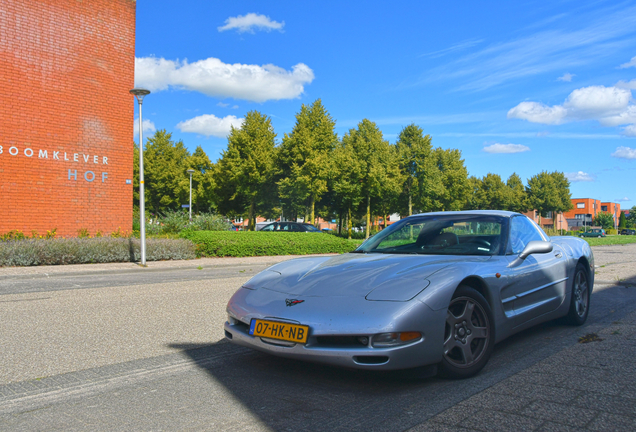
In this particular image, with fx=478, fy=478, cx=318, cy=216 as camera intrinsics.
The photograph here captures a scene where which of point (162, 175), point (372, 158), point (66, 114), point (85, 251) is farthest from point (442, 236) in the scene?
point (162, 175)

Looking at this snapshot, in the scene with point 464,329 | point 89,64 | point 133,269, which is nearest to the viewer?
point 464,329

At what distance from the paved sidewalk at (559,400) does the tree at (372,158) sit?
30.2 m

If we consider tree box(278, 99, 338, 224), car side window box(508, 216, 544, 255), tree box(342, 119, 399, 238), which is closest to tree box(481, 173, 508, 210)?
tree box(342, 119, 399, 238)

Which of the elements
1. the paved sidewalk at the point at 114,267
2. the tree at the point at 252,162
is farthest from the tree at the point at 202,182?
the paved sidewalk at the point at 114,267

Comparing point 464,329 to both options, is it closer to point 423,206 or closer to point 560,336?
point 560,336

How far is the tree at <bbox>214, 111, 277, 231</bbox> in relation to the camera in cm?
3625

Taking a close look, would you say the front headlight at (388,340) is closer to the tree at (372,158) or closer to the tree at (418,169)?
the tree at (372,158)

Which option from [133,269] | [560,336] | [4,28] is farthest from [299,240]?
[560,336]

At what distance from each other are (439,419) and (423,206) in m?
42.9

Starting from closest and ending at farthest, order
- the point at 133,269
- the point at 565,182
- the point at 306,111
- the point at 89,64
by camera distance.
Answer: the point at 133,269
the point at 89,64
the point at 306,111
the point at 565,182

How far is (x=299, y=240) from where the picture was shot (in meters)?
19.7

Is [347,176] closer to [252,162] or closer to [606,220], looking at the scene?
[252,162]

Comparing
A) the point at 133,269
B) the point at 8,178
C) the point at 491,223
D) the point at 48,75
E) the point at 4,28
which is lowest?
the point at 133,269

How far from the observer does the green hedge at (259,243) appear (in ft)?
56.1
